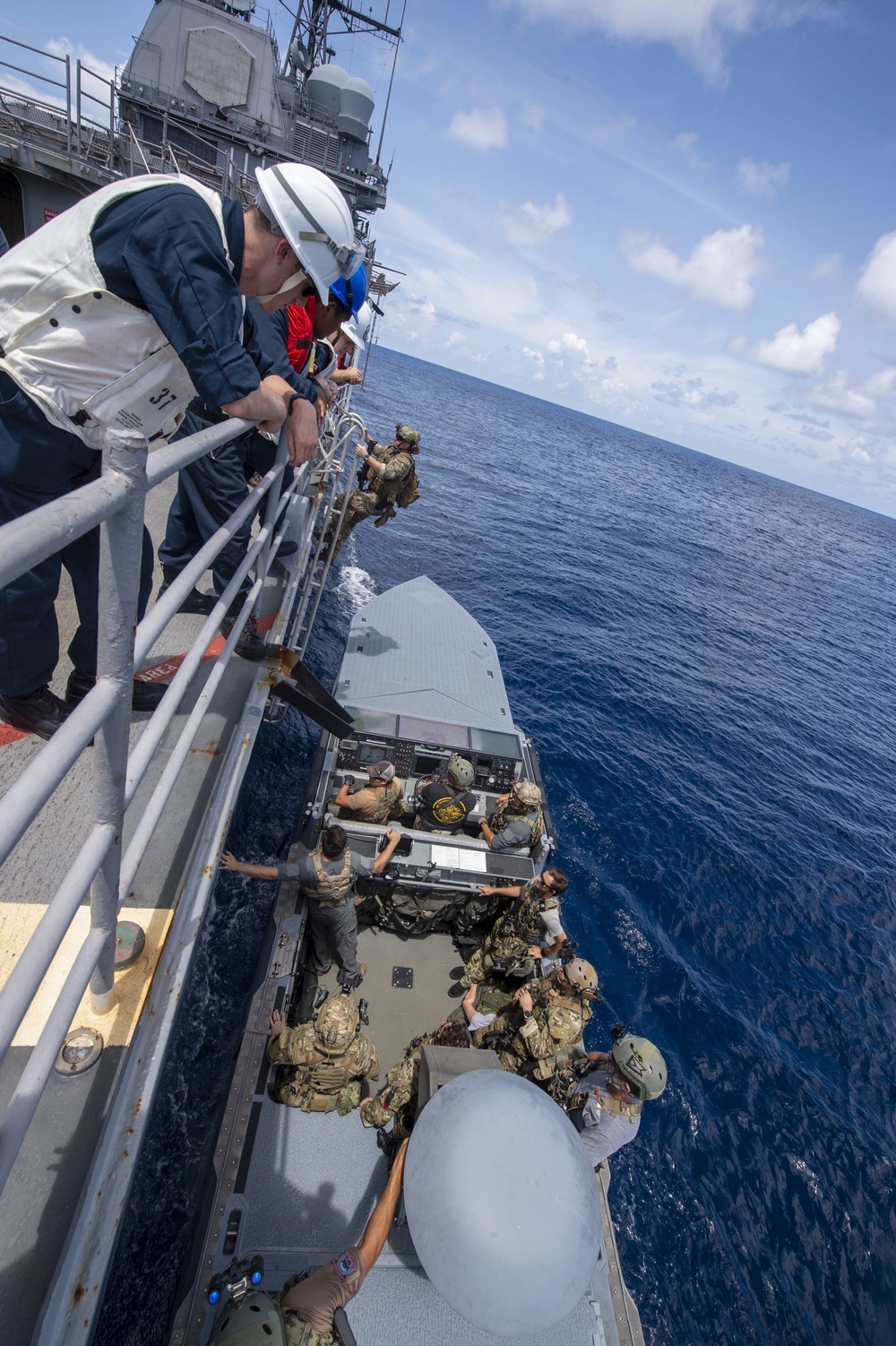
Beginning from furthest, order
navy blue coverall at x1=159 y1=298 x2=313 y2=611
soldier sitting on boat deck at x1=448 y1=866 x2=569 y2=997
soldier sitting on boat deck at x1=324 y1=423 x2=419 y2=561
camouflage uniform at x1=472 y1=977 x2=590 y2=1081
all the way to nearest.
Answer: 1. soldier sitting on boat deck at x1=324 y1=423 x2=419 y2=561
2. soldier sitting on boat deck at x1=448 y1=866 x2=569 y2=997
3. camouflage uniform at x1=472 y1=977 x2=590 y2=1081
4. navy blue coverall at x1=159 y1=298 x2=313 y2=611

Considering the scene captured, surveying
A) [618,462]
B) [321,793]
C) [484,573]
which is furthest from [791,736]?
[618,462]

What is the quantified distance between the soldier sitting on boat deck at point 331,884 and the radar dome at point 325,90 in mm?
36894

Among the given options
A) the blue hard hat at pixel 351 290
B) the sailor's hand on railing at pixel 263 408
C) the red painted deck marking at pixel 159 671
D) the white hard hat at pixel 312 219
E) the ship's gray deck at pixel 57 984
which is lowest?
the ship's gray deck at pixel 57 984

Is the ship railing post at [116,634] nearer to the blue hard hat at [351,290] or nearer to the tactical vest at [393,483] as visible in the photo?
the blue hard hat at [351,290]

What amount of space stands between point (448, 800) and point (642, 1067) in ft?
13.6

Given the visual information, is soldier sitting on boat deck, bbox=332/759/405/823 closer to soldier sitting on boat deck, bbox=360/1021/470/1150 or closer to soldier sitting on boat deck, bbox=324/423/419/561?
soldier sitting on boat deck, bbox=360/1021/470/1150

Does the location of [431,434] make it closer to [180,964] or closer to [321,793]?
[321,793]

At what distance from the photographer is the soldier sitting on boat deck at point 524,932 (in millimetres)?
8031

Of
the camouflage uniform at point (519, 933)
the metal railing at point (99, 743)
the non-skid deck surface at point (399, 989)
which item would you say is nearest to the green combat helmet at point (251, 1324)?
the non-skid deck surface at point (399, 989)

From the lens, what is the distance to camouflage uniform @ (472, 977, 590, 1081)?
6.80m

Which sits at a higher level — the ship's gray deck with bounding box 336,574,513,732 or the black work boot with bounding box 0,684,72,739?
the black work boot with bounding box 0,684,72,739

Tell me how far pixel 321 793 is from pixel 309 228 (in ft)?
24.0

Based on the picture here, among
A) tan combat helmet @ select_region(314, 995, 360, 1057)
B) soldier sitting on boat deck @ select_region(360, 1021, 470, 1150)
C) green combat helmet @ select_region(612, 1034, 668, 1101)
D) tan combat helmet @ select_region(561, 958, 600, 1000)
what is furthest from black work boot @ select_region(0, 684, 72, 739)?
tan combat helmet @ select_region(561, 958, 600, 1000)

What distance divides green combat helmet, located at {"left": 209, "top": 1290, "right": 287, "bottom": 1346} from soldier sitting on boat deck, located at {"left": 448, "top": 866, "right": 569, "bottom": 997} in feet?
14.5
